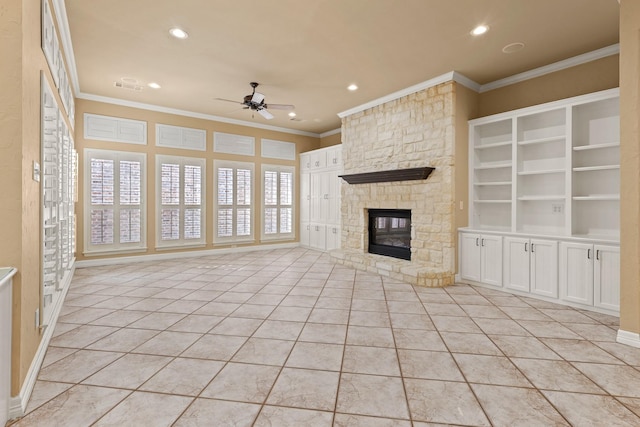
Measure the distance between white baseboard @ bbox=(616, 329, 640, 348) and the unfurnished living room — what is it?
0.01 metres

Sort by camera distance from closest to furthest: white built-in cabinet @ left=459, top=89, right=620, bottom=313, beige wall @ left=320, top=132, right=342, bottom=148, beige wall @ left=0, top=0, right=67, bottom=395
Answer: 1. beige wall @ left=0, top=0, right=67, bottom=395
2. white built-in cabinet @ left=459, top=89, right=620, bottom=313
3. beige wall @ left=320, top=132, right=342, bottom=148

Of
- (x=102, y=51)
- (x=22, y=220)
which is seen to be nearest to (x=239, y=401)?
(x=22, y=220)

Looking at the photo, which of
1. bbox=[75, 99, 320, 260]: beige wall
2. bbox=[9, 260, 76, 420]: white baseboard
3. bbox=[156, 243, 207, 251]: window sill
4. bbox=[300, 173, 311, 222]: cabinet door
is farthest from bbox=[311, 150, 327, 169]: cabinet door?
bbox=[9, 260, 76, 420]: white baseboard

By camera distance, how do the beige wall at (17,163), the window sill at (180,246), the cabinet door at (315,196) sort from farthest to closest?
the cabinet door at (315,196), the window sill at (180,246), the beige wall at (17,163)

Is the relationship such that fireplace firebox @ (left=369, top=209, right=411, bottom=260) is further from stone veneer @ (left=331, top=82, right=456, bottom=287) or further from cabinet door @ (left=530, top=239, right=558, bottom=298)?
cabinet door @ (left=530, top=239, right=558, bottom=298)

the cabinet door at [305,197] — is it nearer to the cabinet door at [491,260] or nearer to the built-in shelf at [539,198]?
the cabinet door at [491,260]

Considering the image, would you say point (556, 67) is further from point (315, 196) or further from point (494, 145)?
point (315, 196)

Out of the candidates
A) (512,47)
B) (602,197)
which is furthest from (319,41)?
(602,197)

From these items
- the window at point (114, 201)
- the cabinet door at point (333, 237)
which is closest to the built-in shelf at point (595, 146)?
the cabinet door at point (333, 237)

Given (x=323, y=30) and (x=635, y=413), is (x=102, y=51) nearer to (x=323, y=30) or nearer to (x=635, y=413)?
(x=323, y=30)

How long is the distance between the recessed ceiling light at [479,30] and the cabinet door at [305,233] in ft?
18.7

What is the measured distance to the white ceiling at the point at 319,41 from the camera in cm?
313

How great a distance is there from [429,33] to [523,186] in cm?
261

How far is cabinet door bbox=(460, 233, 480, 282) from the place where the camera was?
4617mm
